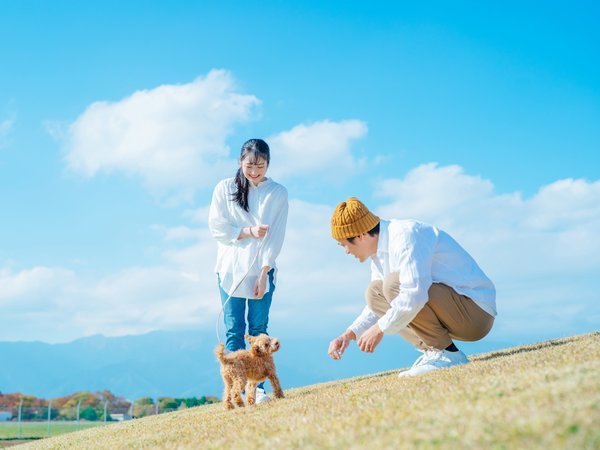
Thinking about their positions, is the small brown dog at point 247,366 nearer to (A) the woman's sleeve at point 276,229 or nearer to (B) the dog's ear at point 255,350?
(B) the dog's ear at point 255,350

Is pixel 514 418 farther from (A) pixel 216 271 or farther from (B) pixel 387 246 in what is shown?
(A) pixel 216 271

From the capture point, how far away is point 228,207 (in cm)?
786

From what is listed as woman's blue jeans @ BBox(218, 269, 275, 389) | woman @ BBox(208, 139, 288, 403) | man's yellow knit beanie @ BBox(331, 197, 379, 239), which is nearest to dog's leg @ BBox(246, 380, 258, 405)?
woman @ BBox(208, 139, 288, 403)

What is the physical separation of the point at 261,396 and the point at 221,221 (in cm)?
216

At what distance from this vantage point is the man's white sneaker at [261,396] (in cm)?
677

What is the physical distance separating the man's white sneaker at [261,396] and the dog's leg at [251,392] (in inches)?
4.3

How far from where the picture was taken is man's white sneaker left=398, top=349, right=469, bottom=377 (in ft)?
19.9

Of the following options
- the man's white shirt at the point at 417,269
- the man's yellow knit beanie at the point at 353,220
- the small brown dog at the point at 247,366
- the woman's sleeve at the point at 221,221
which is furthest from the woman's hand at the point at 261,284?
the man's yellow knit beanie at the point at 353,220

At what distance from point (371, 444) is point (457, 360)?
301 cm

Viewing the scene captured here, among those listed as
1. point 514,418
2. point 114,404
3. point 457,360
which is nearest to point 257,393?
point 457,360

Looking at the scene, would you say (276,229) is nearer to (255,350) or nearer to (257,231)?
(257,231)

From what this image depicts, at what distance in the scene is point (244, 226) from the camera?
7832 mm

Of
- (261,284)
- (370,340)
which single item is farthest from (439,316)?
(261,284)

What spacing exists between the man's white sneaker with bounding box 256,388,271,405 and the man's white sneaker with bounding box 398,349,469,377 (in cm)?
152
